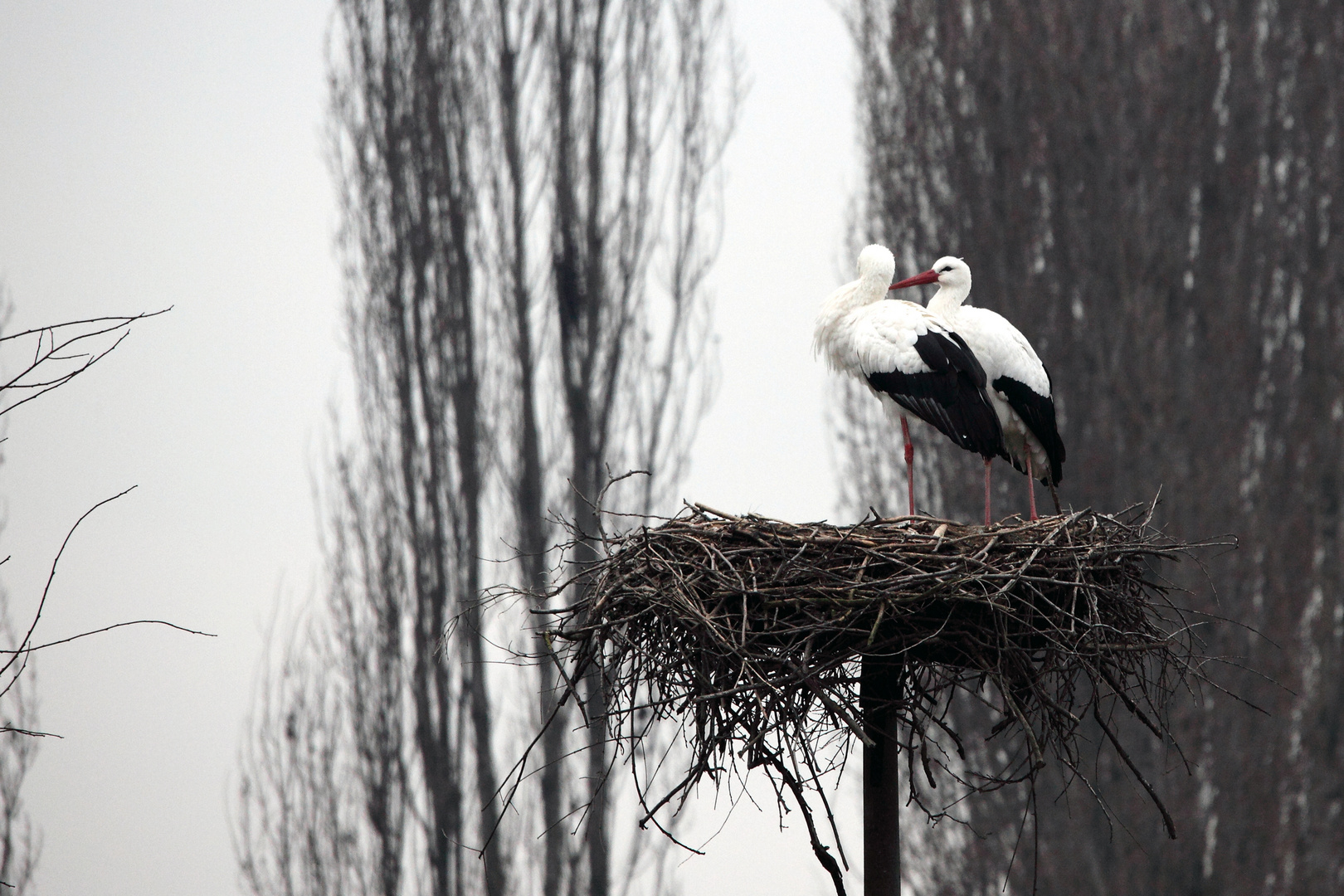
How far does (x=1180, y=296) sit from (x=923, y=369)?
3.85 m

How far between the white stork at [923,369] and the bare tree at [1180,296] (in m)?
3.20

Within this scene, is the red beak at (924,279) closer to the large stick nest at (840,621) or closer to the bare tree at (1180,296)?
the large stick nest at (840,621)

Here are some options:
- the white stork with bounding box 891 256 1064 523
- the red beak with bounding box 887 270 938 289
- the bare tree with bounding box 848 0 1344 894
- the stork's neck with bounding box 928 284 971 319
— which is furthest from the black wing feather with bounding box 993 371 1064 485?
the bare tree with bounding box 848 0 1344 894

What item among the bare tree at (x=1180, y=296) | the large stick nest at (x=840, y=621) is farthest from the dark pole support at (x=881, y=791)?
the bare tree at (x=1180, y=296)

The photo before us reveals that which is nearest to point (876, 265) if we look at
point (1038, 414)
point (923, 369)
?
point (923, 369)

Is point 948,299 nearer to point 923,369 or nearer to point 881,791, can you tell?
point 923,369

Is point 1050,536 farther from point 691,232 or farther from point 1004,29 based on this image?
point 1004,29

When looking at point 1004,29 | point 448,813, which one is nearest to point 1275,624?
point 1004,29

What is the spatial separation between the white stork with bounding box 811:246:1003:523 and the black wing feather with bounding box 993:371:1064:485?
0.08 metres

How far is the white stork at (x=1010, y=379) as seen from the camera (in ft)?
12.9

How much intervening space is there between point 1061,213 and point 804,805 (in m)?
5.25

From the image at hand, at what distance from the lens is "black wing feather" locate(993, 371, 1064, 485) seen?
3934 millimetres

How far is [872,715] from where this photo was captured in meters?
3.17

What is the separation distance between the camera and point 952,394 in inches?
151
